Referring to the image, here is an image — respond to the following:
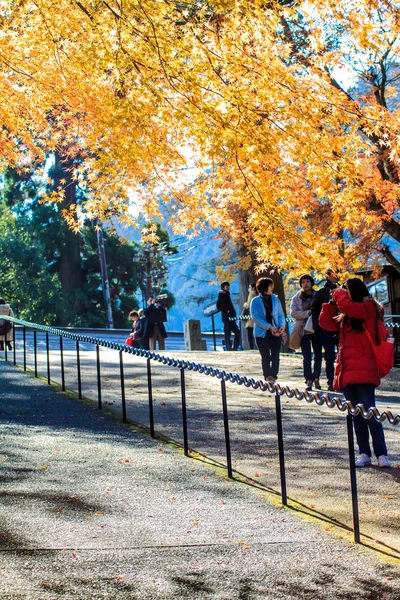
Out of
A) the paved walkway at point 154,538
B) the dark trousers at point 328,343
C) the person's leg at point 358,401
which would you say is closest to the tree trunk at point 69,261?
the dark trousers at point 328,343

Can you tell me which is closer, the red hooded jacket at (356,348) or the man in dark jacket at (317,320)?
the red hooded jacket at (356,348)

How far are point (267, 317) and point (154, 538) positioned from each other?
7.39m

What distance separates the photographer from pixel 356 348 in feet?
27.2

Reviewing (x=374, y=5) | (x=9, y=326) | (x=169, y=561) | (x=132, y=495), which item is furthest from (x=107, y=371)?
(x=169, y=561)

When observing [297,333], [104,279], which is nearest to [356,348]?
[297,333]

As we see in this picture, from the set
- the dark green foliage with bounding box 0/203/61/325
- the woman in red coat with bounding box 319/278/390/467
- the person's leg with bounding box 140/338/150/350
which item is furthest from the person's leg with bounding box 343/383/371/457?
the dark green foliage with bounding box 0/203/61/325

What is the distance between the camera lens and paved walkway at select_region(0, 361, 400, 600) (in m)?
5.20

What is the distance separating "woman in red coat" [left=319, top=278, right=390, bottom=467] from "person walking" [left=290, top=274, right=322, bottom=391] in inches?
208

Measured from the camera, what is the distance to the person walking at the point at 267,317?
13.2 meters

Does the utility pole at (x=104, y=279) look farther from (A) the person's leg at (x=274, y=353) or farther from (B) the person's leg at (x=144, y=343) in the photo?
(A) the person's leg at (x=274, y=353)

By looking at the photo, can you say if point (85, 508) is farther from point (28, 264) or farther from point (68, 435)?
point (28, 264)

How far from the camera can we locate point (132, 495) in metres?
7.44

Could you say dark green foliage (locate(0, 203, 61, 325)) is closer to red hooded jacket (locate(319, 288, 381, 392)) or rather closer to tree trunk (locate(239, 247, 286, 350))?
tree trunk (locate(239, 247, 286, 350))

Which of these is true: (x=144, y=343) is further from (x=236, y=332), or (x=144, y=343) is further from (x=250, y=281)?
(x=250, y=281)
